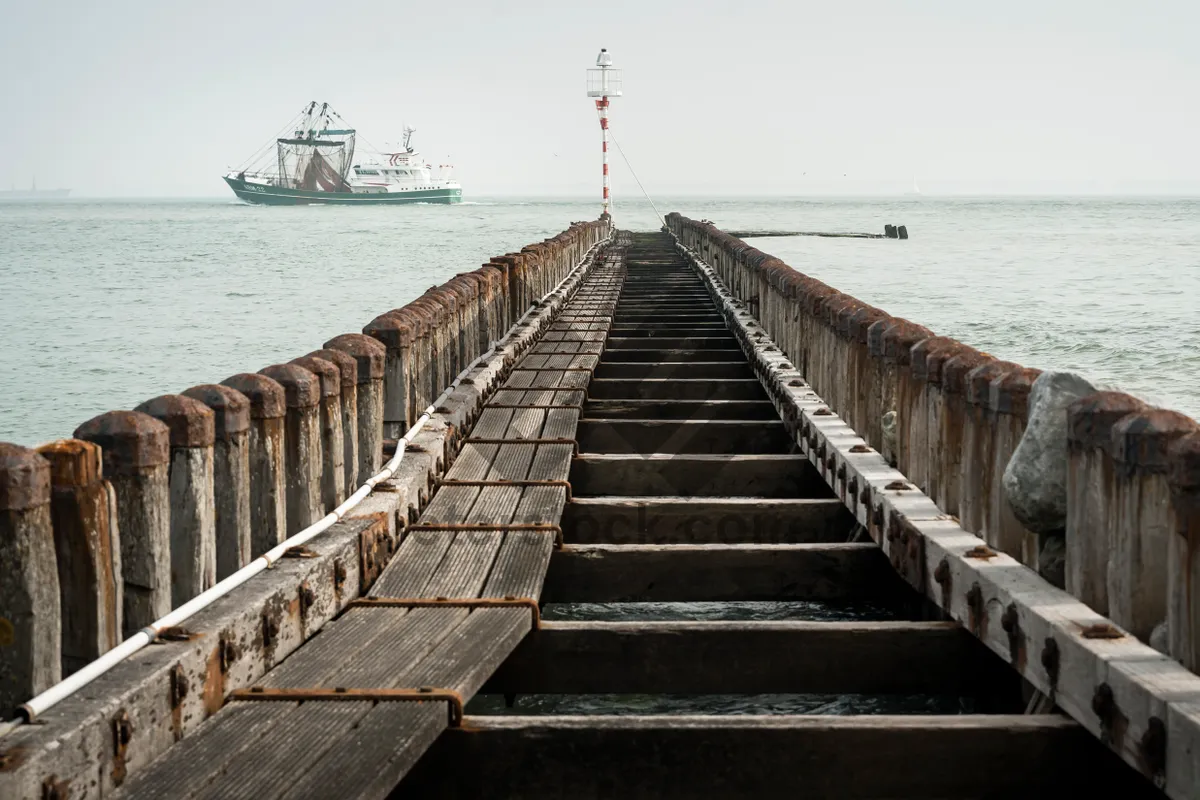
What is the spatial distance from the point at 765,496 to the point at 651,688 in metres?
3.47

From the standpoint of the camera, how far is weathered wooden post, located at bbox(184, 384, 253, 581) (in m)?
4.63

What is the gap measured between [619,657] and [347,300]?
52.9 metres

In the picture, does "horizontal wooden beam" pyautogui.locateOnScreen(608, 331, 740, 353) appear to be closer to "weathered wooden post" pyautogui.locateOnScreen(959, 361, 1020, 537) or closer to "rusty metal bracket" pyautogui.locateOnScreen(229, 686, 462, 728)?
"weathered wooden post" pyautogui.locateOnScreen(959, 361, 1020, 537)

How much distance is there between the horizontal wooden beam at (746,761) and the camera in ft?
12.9

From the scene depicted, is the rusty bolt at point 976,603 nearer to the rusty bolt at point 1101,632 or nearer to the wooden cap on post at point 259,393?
the rusty bolt at point 1101,632

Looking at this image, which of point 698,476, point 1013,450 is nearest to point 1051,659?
point 1013,450

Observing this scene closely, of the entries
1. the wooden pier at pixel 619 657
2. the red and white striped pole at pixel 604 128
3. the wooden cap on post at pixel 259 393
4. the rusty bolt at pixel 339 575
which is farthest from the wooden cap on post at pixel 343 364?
the red and white striped pole at pixel 604 128

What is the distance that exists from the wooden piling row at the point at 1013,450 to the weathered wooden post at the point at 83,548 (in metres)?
2.89

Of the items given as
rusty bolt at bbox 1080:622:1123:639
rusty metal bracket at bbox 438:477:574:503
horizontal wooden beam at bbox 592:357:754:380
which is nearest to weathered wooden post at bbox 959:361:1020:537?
rusty bolt at bbox 1080:622:1123:639

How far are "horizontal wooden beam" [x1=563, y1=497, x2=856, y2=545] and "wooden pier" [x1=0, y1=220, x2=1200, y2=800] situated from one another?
0.04 ft

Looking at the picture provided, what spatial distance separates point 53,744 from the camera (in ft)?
10.6

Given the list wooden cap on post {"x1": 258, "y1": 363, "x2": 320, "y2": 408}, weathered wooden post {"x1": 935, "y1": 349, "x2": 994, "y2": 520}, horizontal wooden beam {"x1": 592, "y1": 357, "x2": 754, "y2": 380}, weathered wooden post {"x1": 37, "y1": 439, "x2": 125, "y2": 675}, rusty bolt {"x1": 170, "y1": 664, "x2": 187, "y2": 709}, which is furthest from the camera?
horizontal wooden beam {"x1": 592, "y1": 357, "x2": 754, "y2": 380}

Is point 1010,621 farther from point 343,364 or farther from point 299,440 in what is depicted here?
point 343,364

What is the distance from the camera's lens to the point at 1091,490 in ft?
13.3
